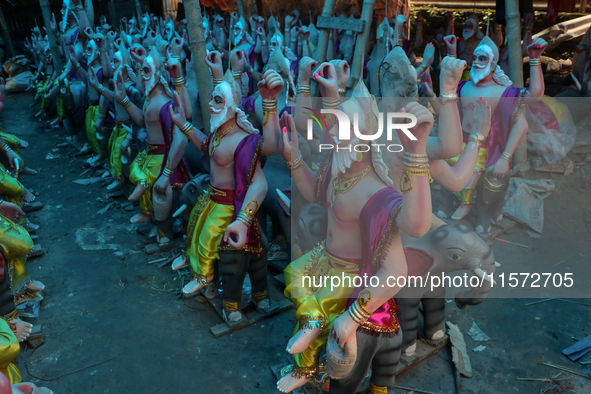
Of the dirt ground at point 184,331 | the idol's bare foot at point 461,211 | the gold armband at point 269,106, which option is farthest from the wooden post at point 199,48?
the idol's bare foot at point 461,211

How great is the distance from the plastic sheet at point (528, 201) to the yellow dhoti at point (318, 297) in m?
3.74

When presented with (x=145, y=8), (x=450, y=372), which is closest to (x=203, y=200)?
(x=450, y=372)

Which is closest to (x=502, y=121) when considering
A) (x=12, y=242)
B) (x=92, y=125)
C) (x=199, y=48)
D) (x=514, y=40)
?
(x=514, y=40)

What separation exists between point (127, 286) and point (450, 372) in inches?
127

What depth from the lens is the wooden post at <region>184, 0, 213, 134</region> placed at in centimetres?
448

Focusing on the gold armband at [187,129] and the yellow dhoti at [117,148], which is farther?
the yellow dhoti at [117,148]

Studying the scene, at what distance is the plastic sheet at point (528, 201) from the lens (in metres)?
5.63

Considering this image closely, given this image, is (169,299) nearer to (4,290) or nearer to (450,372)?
(4,290)

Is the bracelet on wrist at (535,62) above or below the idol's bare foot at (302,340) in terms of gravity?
above

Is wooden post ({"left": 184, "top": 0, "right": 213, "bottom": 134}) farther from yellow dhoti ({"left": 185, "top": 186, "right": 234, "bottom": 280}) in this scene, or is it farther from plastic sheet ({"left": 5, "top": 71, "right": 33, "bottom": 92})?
plastic sheet ({"left": 5, "top": 71, "right": 33, "bottom": 92})

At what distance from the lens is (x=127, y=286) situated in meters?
4.76

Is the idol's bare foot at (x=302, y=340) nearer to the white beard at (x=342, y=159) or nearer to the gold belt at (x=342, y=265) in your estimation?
the gold belt at (x=342, y=265)

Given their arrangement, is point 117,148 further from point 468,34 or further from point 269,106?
point 468,34

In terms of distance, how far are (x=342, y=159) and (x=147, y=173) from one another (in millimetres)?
3290
